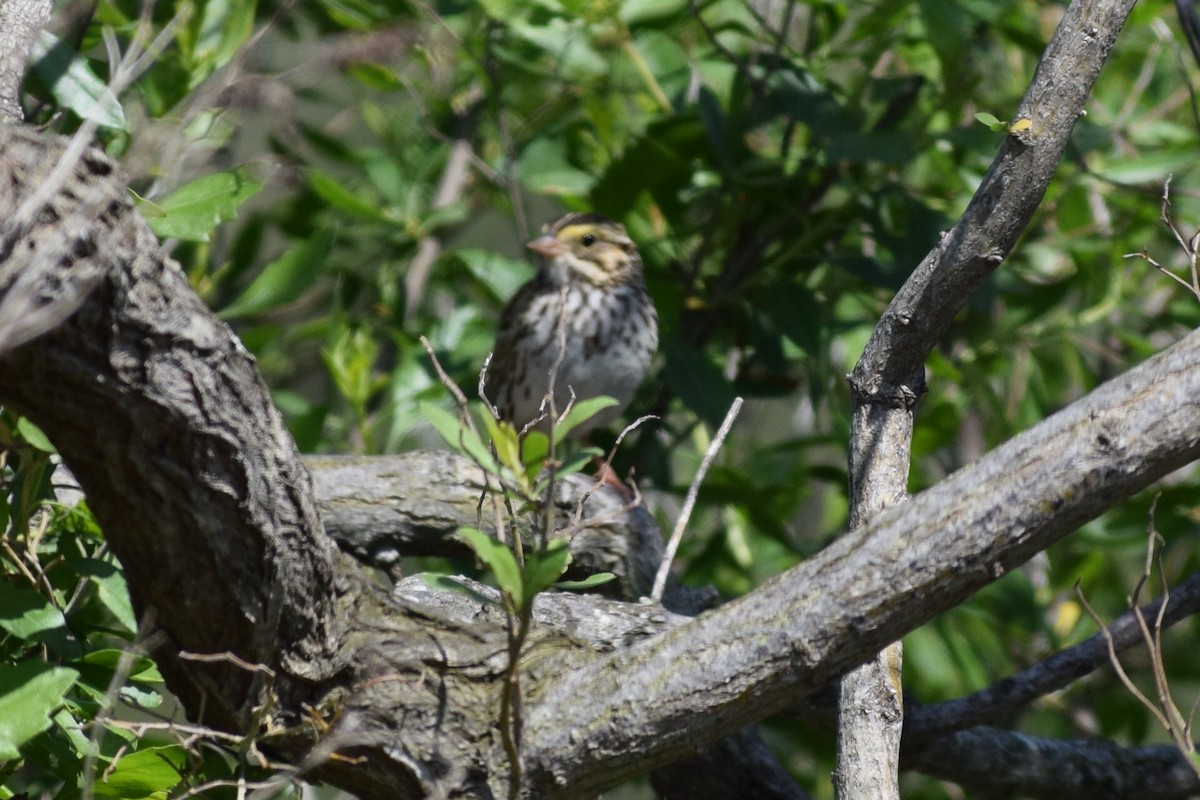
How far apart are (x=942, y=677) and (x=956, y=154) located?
1.65 metres

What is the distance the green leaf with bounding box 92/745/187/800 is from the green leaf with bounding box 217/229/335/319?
49.5 inches

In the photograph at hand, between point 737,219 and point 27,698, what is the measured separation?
2707 mm

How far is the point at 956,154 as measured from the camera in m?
4.43

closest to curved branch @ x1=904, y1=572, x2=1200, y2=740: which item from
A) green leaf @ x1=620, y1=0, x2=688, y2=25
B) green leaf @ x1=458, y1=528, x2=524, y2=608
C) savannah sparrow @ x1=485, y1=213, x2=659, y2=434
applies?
green leaf @ x1=458, y1=528, x2=524, y2=608

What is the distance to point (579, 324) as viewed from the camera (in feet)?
16.1

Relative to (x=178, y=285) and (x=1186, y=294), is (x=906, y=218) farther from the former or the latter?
(x=178, y=285)

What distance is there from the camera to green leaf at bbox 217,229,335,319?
3277mm

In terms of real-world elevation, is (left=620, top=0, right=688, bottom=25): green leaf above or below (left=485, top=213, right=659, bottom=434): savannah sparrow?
above

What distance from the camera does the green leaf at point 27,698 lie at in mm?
1994

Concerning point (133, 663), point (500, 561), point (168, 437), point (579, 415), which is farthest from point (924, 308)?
point (133, 663)

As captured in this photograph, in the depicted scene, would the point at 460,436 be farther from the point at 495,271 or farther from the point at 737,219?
the point at 495,271

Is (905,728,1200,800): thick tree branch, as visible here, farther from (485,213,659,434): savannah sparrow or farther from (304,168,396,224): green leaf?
(304,168,396,224): green leaf

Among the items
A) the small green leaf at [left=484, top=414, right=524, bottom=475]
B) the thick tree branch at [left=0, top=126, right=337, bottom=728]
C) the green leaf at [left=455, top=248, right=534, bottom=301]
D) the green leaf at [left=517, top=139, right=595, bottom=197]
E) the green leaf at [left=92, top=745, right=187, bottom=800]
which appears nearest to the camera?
the thick tree branch at [left=0, top=126, right=337, bottom=728]

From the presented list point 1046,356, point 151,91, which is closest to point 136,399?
point 151,91
